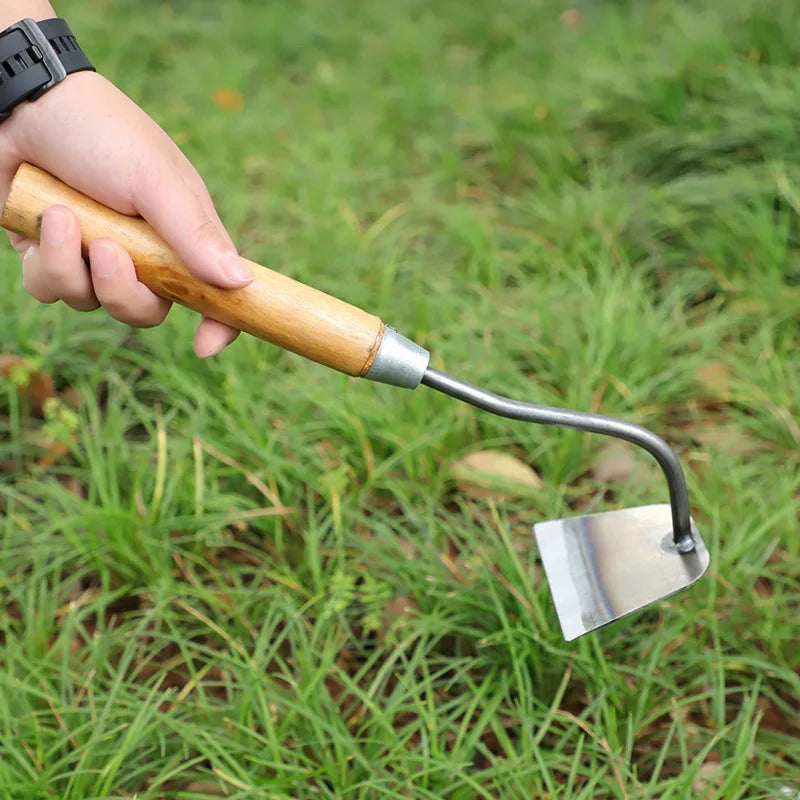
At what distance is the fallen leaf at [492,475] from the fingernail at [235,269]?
0.73m

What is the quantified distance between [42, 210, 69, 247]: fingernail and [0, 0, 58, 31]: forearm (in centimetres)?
32

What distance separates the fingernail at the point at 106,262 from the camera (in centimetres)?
111

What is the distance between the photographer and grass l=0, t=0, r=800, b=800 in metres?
1.32

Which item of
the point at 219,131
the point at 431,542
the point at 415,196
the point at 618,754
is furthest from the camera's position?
the point at 219,131

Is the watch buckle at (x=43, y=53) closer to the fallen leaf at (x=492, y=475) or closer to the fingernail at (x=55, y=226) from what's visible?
the fingernail at (x=55, y=226)

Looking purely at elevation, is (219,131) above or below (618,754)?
above

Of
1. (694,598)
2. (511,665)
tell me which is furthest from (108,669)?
(694,598)

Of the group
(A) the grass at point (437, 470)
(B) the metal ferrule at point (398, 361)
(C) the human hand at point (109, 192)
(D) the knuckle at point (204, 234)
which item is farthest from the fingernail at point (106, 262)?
(A) the grass at point (437, 470)

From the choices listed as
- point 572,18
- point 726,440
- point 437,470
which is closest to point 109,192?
point 437,470

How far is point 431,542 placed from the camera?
153 centimetres

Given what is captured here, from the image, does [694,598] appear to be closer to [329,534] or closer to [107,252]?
[329,534]

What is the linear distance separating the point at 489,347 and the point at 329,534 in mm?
566

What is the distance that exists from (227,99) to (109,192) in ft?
6.69

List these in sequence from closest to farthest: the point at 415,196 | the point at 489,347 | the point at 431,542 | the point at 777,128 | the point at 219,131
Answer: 1. the point at 431,542
2. the point at 489,347
3. the point at 777,128
4. the point at 415,196
5. the point at 219,131
